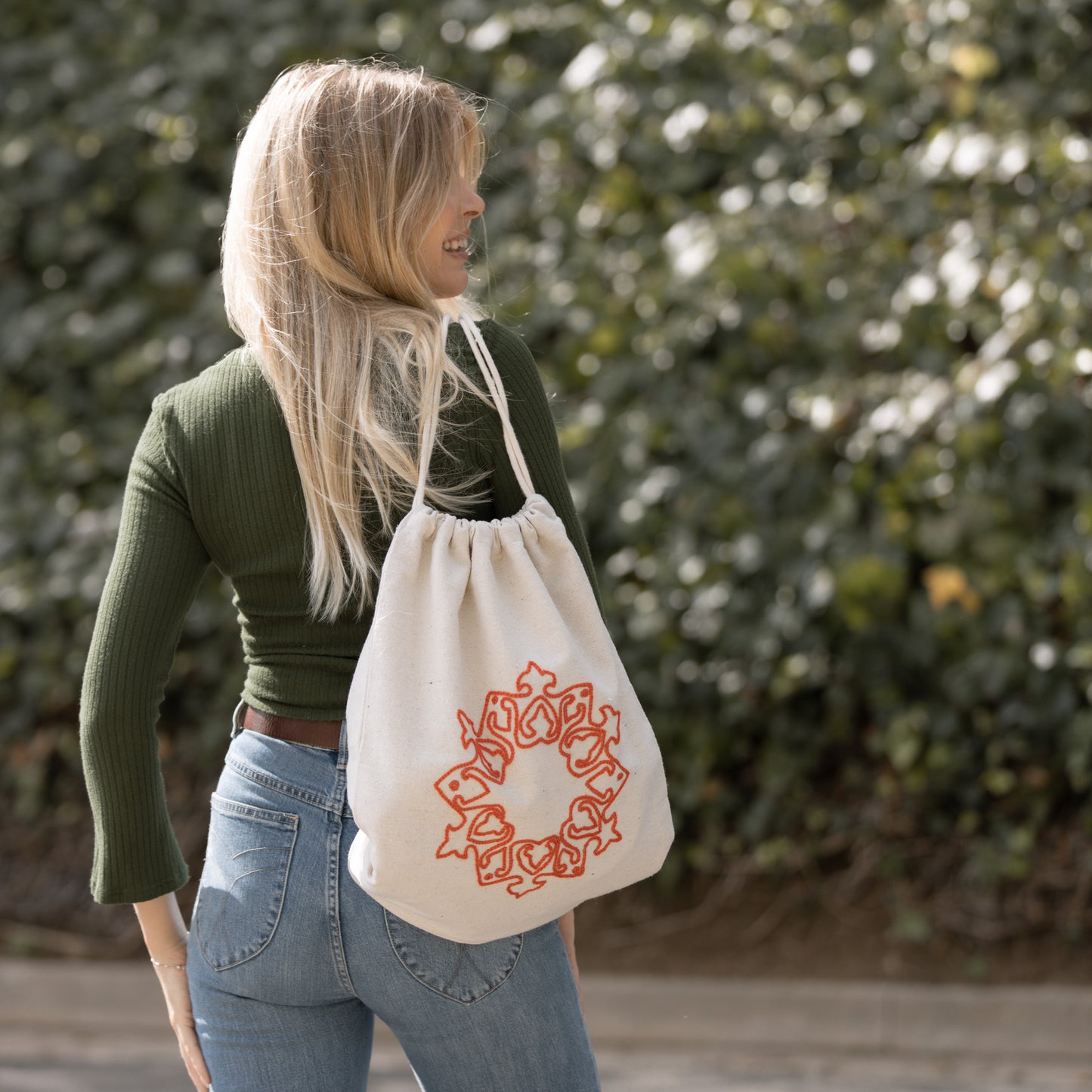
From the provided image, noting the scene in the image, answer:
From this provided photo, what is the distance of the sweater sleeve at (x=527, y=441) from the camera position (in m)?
1.35

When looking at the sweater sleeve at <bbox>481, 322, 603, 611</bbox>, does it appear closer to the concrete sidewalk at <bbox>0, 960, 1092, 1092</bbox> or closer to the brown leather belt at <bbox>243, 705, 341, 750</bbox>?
the brown leather belt at <bbox>243, 705, 341, 750</bbox>

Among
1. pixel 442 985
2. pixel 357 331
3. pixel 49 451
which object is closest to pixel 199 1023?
pixel 442 985

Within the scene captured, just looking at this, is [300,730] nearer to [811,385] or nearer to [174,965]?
[174,965]

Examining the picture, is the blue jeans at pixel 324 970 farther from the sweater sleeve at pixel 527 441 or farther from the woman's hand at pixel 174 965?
the sweater sleeve at pixel 527 441

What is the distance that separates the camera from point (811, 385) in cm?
388

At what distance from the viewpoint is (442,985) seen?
1297mm

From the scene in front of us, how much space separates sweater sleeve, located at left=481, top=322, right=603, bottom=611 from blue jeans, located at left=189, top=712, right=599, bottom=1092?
30cm

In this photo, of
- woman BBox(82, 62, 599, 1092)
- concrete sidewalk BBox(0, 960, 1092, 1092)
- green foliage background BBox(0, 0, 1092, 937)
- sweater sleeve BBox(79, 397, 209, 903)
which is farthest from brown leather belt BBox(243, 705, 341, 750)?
green foliage background BBox(0, 0, 1092, 937)

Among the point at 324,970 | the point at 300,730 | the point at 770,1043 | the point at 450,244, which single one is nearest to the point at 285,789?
the point at 300,730

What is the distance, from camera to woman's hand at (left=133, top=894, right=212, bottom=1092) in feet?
4.63

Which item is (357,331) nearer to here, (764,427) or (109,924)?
(764,427)

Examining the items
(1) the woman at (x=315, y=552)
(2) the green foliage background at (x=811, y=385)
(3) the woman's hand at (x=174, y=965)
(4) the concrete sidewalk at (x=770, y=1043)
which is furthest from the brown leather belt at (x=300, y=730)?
(2) the green foliage background at (x=811, y=385)

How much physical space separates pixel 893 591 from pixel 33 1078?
2.58 m

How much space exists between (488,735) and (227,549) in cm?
35
